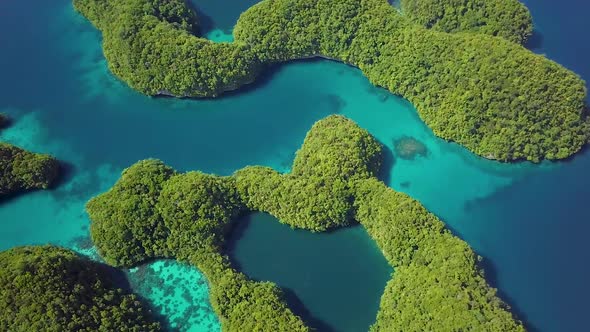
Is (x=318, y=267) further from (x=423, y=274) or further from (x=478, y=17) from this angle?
(x=478, y=17)

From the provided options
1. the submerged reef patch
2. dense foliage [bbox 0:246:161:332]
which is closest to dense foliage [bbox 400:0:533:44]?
the submerged reef patch

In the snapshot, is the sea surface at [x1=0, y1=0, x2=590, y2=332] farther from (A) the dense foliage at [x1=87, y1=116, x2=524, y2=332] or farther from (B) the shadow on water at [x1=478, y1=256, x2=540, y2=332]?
(A) the dense foliage at [x1=87, y1=116, x2=524, y2=332]

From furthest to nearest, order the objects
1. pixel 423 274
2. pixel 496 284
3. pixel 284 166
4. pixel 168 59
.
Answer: pixel 168 59 → pixel 284 166 → pixel 496 284 → pixel 423 274

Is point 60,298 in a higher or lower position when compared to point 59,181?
lower

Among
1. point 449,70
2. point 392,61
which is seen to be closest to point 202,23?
point 392,61

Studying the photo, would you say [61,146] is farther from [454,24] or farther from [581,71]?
[581,71]

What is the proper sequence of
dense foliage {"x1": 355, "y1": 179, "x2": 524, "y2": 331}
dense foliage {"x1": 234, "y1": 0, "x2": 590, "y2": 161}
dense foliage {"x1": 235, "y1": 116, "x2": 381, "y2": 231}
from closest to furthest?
dense foliage {"x1": 355, "y1": 179, "x2": 524, "y2": 331}, dense foliage {"x1": 235, "y1": 116, "x2": 381, "y2": 231}, dense foliage {"x1": 234, "y1": 0, "x2": 590, "y2": 161}

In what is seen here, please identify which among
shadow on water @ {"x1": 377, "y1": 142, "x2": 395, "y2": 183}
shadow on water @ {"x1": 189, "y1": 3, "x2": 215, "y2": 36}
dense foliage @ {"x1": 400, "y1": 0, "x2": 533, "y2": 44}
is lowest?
shadow on water @ {"x1": 377, "y1": 142, "x2": 395, "y2": 183}
